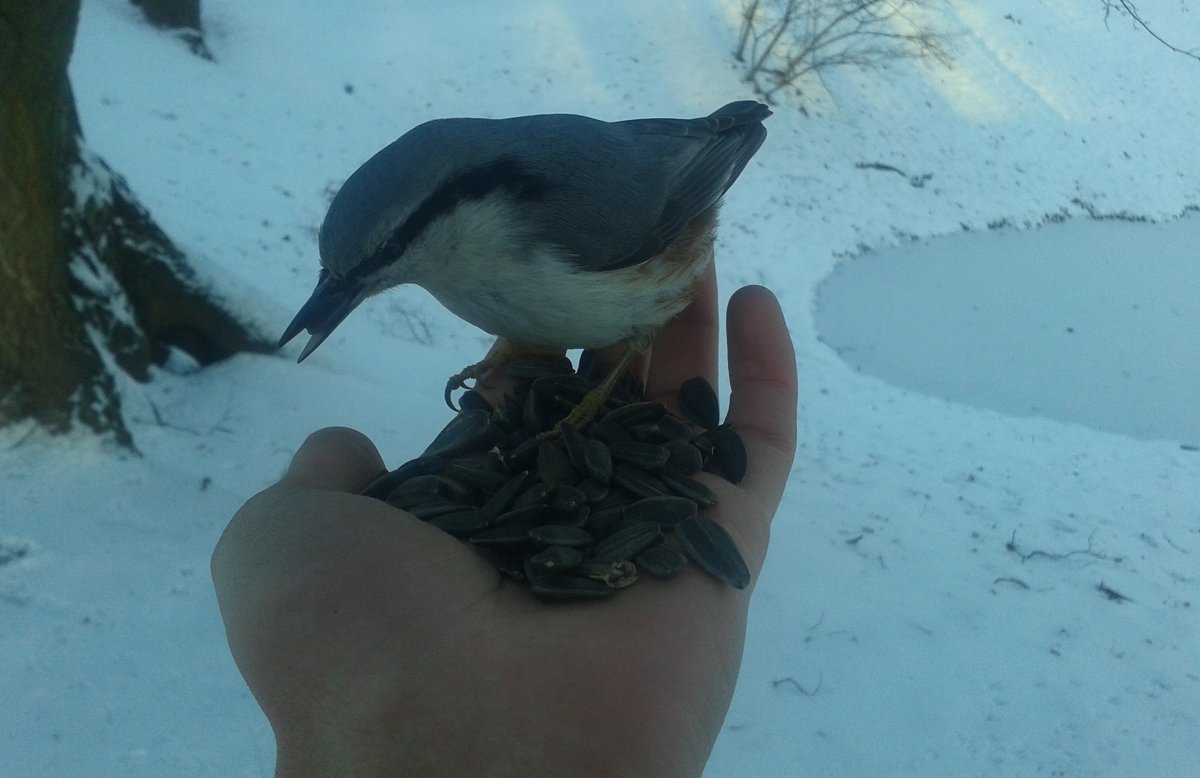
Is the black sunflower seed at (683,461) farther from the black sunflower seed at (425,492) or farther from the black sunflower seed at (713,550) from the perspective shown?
the black sunflower seed at (425,492)

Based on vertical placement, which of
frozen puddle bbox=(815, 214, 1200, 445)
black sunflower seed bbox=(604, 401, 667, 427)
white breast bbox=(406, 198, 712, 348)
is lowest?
frozen puddle bbox=(815, 214, 1200, 445)

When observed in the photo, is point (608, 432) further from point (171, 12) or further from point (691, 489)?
point (171, 12)

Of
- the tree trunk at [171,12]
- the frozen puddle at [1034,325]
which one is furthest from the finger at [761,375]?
the tree trunk at [171,12]

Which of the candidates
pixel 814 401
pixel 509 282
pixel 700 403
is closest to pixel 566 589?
pixel 509 282

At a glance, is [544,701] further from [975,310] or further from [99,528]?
[975,310]

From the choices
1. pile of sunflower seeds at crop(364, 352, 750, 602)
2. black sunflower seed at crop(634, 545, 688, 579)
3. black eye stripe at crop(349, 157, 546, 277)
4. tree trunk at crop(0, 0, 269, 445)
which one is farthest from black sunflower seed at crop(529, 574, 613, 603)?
tree trunk at crop(0, 0, 269, 445)

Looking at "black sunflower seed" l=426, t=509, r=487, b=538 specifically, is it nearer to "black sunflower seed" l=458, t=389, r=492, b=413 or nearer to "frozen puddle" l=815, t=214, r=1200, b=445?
"black sunflower seed" l=458, t=389, r=492, b=413
